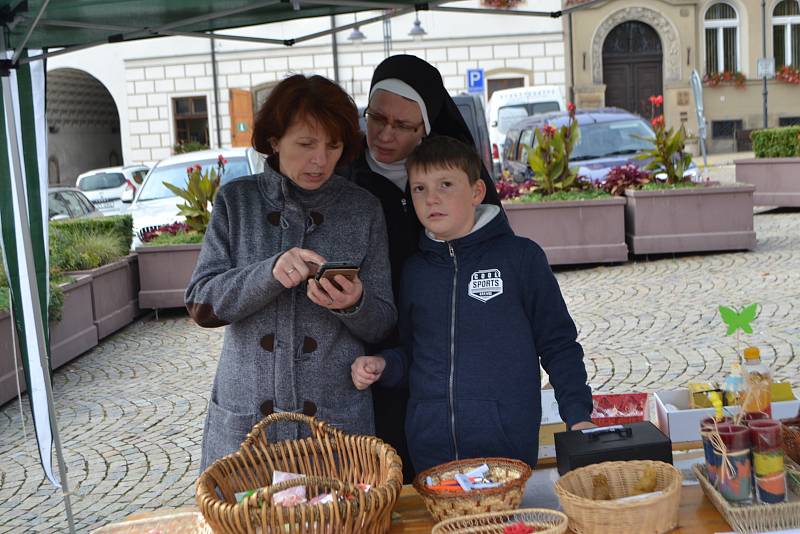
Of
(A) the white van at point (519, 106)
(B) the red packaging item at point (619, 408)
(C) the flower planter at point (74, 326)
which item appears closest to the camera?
(B) the red packaging item at point (619, 408)

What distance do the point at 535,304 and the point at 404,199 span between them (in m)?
0.57

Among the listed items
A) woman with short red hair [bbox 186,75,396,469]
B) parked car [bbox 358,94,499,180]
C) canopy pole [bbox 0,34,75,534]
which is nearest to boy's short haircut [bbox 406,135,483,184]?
woman with short red hair [bbox 186,75,396,469]

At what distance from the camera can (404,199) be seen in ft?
9.80

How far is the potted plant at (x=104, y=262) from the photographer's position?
9.22 meters

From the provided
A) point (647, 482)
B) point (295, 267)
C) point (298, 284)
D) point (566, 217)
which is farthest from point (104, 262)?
point (647, 482)

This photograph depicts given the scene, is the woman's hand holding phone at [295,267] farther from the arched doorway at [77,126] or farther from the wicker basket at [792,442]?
the arched doorway at [77,126]

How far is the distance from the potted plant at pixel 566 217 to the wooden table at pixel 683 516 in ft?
27.8

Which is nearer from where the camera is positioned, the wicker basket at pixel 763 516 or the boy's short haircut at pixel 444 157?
the wicker basket at pixel 763 516

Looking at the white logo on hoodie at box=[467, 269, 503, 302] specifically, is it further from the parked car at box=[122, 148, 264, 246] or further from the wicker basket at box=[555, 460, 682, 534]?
the parked car at box=[122, 148, 264, 246]

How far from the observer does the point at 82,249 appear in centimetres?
955

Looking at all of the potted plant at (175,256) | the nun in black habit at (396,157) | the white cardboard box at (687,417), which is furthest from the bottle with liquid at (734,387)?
the potted plant at (175,256)

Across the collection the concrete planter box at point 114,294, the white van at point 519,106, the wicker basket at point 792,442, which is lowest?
the concrete planter box at point 114,294

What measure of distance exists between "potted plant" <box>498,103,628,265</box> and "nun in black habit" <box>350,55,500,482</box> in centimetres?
789

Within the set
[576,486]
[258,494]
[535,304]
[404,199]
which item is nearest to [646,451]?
[576,486]
